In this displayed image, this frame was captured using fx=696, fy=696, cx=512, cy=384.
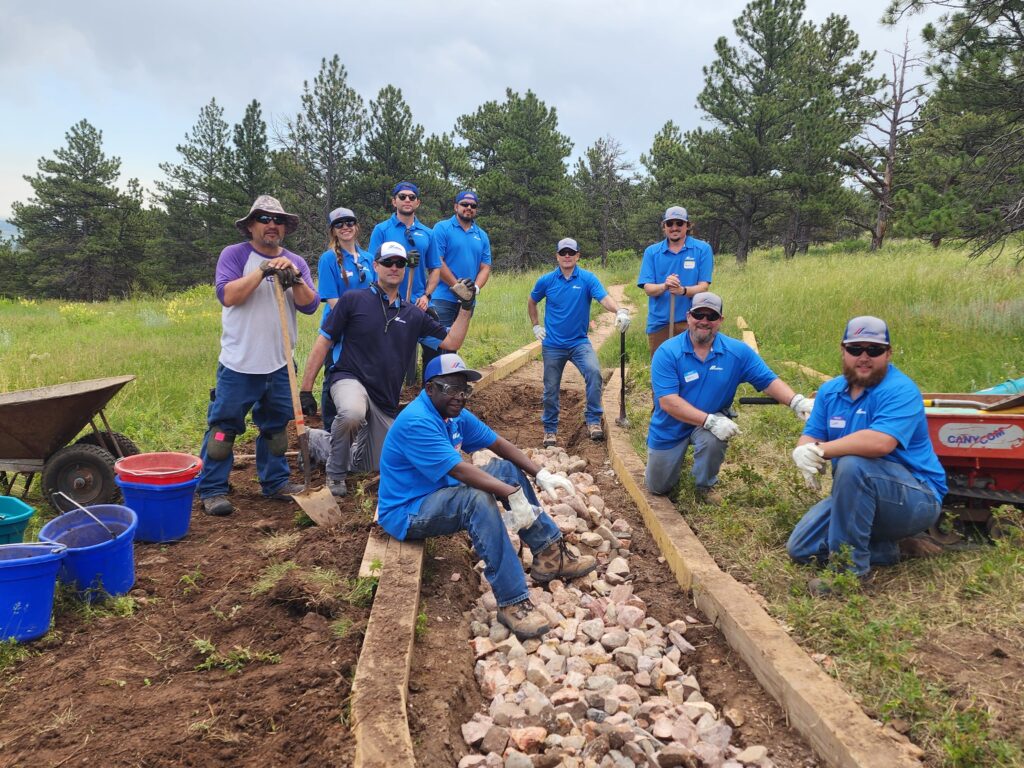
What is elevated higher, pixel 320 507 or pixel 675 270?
pixel 675 270

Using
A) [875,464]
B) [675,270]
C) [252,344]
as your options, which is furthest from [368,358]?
[875,464]

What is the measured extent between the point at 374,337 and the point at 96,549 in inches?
92.2

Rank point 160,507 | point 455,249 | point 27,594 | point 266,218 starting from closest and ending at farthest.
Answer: point 27,594, point 160,507, point 266,218, point 455,249

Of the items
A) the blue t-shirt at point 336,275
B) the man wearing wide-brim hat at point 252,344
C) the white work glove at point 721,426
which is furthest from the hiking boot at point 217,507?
the white work glove at point 721,426

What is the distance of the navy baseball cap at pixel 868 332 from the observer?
3650 mm

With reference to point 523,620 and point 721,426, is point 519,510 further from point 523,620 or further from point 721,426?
point 721,426

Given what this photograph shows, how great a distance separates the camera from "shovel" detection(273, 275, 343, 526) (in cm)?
444

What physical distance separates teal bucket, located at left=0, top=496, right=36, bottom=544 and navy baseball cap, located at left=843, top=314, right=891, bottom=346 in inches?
178

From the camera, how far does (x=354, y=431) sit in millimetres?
4992

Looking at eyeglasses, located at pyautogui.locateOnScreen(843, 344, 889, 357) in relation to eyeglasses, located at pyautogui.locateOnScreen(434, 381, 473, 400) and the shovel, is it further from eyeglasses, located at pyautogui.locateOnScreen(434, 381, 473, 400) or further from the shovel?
the shovel

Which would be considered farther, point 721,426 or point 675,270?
point 675,270

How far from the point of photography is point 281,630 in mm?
3285

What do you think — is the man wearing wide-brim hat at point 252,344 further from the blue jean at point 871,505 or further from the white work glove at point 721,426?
the blue jean at point 871,505

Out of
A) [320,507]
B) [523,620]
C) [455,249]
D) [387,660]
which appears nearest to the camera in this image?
[387,660]
